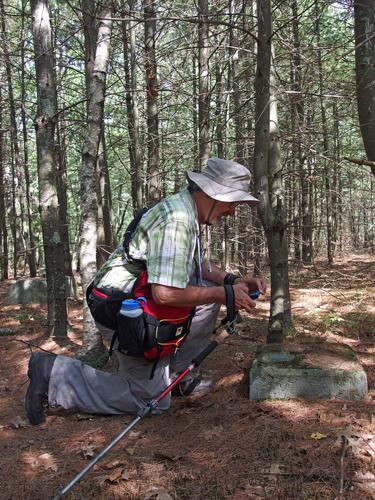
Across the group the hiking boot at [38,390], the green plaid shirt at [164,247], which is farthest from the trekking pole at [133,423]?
the hiking boot at [38,390]

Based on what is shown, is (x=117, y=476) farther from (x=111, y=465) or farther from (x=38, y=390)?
(x=38, y=390)

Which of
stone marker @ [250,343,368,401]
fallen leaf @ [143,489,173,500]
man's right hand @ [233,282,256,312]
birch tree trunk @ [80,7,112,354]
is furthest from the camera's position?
birch tree trunk @ [80,7,112,354]

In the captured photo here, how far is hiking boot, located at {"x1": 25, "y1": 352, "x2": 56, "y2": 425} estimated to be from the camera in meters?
3.41

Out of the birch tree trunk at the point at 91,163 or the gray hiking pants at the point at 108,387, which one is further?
the birch tree trunk at the point at 91,163

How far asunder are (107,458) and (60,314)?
364cm

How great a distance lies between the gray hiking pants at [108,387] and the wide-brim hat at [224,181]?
135 centimetres

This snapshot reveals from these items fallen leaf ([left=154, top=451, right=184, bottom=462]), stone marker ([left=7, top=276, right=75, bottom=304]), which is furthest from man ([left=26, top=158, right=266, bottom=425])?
stone marker ([left=7, top=276, right=75, bottom=304])

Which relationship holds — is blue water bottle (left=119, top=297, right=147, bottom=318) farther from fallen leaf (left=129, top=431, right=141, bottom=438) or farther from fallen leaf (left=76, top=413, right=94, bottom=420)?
fallen leaf (left=76, top=413, right=94, bottom=420)

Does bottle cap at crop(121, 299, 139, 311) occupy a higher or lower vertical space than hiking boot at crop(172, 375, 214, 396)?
higher

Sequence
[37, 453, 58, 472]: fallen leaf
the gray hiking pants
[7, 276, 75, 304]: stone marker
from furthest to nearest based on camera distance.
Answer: [7, 276, 75, 304]: stone marker
the gray hiking pants
[37, 453, 58, 472]: fallen leaf

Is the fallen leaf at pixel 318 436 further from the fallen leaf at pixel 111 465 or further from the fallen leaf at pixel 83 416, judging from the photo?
the fallen leaf at pixel 83 416

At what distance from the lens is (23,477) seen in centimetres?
263

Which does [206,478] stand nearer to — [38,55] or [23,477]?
[23,477]

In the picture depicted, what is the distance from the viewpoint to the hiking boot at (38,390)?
341 cm
